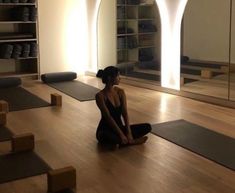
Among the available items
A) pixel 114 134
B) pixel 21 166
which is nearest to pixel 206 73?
pixel 114 134

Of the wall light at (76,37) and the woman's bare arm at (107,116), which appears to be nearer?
the woman's bare arm at (107,116)

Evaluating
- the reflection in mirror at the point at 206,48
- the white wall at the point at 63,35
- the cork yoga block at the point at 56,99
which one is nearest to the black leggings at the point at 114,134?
the cork yoga block at the point at 56,99

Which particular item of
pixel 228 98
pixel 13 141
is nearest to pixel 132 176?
pixel 13 141

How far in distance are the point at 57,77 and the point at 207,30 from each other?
115 inches

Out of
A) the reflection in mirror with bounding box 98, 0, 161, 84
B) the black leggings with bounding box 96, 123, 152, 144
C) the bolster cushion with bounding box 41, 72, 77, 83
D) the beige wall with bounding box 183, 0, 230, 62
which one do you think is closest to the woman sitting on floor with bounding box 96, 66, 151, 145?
the black leggings with bounding box 96, 123, 152, 144

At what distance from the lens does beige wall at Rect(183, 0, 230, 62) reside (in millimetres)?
5168

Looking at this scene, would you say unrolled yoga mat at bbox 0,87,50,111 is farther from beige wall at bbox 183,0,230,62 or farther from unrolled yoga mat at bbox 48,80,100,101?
beige wall at bbox 183,0,230,62

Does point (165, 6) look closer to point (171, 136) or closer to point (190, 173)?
point (171, 136)

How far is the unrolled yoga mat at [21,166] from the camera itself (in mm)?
2863

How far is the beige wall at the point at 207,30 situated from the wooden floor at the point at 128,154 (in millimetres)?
762

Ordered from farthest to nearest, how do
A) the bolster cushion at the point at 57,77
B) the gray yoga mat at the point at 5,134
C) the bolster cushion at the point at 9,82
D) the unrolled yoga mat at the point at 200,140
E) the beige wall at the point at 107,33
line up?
the beige wall at the point at 107,33 < the bolster cushion at the point at 57,77 < the bolster cushion at the point at 9,82 < the gray yoga mat at the point at 5,134 < the unrolled yoga mat at the point at 200,140

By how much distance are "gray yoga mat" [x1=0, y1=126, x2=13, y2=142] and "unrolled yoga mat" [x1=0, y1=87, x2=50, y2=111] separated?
3.13 feet

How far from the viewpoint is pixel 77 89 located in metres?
6.39

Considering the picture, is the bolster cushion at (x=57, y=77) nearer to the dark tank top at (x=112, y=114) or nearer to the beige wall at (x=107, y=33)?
the beige wall at (x=107, y=33)
